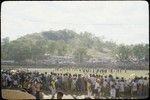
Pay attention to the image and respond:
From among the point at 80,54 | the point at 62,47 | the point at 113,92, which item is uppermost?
the point at 62,47

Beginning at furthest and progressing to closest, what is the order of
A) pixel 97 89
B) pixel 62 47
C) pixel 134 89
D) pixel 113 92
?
pixel 62 47 → pixel 134 89 → pixel 97 89 → pixel 113 92

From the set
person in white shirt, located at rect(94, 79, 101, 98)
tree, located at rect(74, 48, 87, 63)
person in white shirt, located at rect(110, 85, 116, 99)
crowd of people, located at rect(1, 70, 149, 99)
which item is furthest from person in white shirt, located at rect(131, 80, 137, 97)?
tree, located at rect(74, 48, 87, 63)

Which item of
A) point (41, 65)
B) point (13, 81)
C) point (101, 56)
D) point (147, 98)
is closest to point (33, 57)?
point (41, 65)

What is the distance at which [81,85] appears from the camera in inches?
473

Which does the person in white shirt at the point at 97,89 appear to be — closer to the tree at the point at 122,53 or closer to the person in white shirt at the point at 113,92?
the person in white shirt at the point at 113,92

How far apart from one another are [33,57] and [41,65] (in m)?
0.82

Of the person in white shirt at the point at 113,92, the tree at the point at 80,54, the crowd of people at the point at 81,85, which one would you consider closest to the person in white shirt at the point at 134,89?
the crowd of people at the point at 81,85

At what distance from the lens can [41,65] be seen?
22.3m

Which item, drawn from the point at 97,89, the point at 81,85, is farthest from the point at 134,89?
the point at 81,85

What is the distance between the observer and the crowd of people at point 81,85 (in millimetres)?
10258

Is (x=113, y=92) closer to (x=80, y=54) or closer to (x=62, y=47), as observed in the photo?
(x=80, y=54)

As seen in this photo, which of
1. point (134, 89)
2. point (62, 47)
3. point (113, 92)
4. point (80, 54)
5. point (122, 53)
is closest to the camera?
point (113, 92)

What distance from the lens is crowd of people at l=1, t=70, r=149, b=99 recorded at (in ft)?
33.7

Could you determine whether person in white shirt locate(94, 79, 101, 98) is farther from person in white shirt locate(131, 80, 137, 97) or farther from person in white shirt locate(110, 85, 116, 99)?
person in white shirt locate(131, 80, 137, 97)
